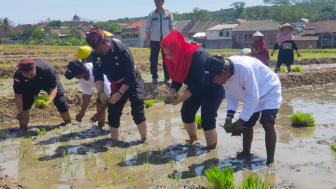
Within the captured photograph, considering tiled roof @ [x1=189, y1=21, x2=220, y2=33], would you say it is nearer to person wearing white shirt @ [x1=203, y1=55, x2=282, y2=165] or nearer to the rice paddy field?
the rice paddy field

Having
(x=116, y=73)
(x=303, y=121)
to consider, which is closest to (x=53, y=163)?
(x=116, y=73)

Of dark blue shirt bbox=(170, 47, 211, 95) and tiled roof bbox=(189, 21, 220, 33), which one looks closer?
dark blue shirt bbox=(170, 47, 211, 95)

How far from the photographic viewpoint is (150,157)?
501cm

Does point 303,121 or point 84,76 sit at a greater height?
point 84,76

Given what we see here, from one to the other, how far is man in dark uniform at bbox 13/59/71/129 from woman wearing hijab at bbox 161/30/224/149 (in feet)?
7.33

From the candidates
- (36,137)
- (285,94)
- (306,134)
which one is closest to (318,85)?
(285,94)

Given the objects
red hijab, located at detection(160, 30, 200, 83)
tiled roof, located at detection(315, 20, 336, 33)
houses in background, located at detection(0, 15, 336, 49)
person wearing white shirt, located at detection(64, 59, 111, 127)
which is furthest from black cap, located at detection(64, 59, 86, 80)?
tiled roof, located at detection(315, 20, 336, 33)

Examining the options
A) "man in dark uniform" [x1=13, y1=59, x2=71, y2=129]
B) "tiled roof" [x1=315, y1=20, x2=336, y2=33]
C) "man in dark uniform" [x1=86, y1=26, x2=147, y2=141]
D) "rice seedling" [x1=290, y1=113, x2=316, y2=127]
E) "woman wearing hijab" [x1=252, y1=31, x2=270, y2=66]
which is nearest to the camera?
"man in dark uniform" [x1=86, y1=26, x2=147, y2=141]

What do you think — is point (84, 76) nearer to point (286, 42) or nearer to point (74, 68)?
point (74, 68)

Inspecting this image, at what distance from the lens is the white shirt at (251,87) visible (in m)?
4.12

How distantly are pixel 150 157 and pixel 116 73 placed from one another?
1.25 meters

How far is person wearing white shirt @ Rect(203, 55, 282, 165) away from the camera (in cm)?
411

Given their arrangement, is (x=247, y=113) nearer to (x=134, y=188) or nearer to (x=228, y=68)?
(x=228, y=68)

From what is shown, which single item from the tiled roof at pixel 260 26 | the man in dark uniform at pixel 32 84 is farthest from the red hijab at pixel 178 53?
the tiled roof at pixel 260 26
